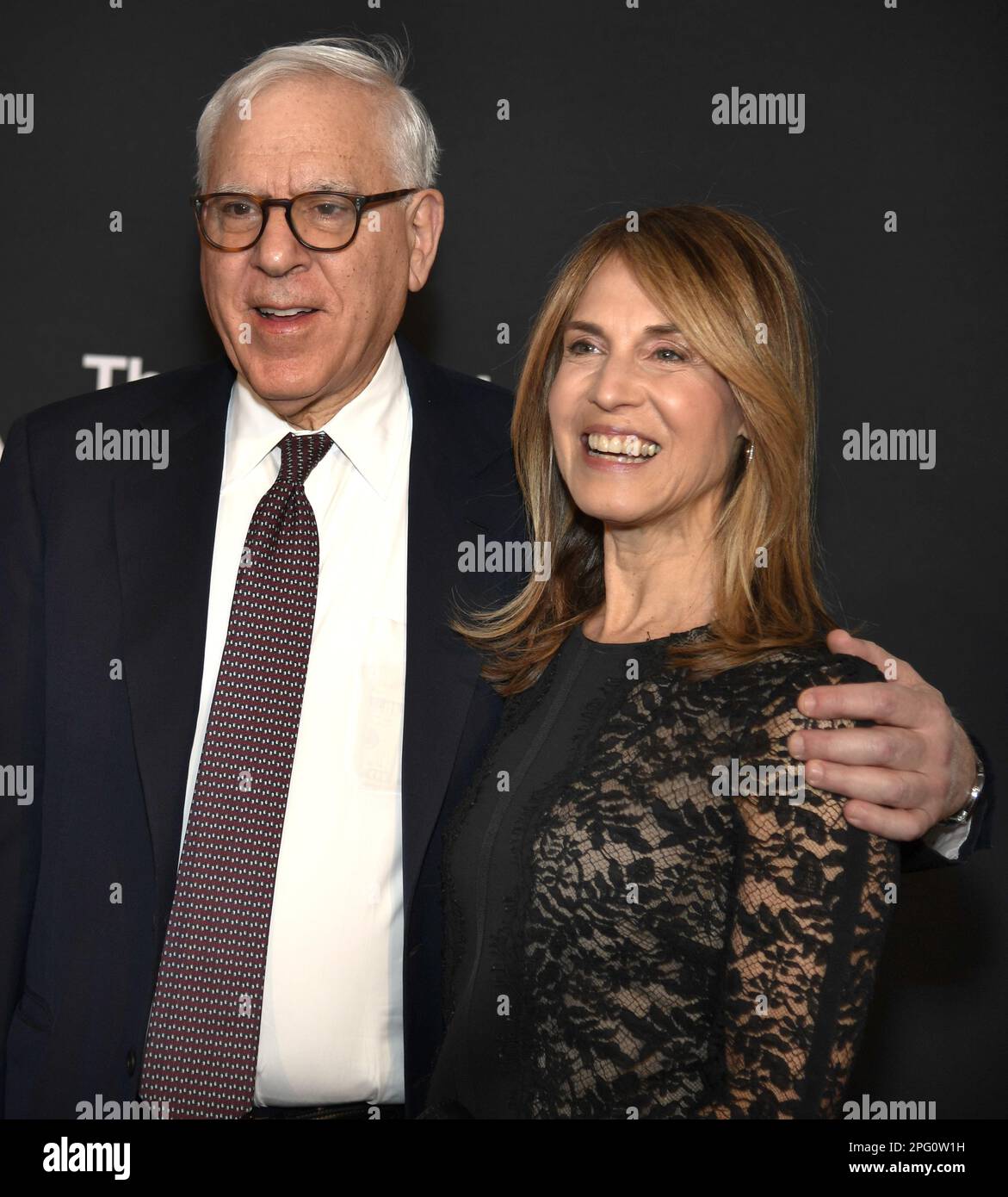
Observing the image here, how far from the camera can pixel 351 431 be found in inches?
87.9

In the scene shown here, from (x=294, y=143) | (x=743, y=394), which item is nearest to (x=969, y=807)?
(x=743, y=394)

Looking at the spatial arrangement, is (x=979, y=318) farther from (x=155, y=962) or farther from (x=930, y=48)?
(x=155, y=962)

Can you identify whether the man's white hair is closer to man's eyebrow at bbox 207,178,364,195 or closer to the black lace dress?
man's eyebrow at bbox 207,178,364,195

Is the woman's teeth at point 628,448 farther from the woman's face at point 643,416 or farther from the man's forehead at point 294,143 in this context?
the man's forehead at point 294,143

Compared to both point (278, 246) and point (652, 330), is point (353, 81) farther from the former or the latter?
point (652, 330)

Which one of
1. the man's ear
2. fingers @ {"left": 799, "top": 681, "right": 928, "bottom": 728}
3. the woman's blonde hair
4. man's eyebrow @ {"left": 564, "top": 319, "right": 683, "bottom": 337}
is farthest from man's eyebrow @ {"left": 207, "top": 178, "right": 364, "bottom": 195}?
fingers @ {"left": 799, "top": 681, "right": 928, "bottom": 728}

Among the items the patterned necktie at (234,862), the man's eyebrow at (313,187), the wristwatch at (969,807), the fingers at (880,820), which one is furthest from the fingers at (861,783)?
the man's eyebrow at (313,187)

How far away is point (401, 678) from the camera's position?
6.84ft

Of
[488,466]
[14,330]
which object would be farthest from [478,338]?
[14,330]

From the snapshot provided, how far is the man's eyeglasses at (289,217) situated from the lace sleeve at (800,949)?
1.15 metres

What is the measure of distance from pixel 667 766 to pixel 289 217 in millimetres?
1104

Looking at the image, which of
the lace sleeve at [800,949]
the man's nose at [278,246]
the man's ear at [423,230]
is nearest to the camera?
the lace sleeve at [800,949]

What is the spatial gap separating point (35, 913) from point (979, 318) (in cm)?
226

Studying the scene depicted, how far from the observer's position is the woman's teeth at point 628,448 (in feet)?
6.14
